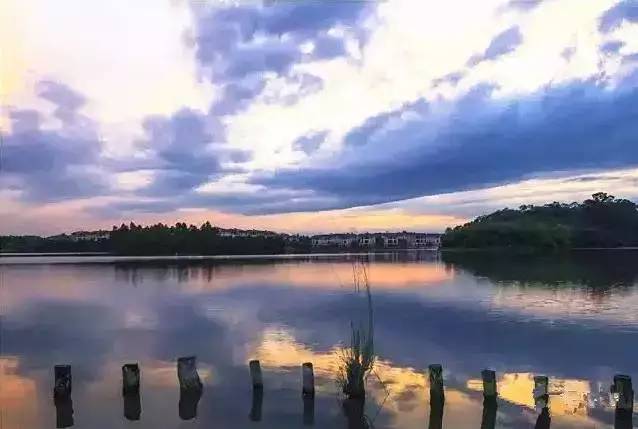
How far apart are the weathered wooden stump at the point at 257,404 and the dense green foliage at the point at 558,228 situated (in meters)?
106

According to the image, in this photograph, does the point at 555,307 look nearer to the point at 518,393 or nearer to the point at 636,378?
the point at 636,378

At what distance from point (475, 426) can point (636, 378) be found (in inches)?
278

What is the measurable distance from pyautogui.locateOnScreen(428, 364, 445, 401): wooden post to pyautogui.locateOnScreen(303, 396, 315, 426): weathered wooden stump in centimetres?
257

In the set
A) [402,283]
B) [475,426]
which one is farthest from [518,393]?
[402,283]

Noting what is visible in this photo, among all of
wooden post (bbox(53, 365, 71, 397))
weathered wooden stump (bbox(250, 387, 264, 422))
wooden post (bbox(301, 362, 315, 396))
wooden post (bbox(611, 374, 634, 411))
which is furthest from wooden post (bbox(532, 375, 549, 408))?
wooden post (bbox(53, 365, 71, 397))

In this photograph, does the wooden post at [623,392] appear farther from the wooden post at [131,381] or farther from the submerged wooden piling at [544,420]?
the wooden post at [131,381]

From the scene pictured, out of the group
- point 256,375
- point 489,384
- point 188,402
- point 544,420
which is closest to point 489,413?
point 489,384

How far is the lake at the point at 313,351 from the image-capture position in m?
13.1

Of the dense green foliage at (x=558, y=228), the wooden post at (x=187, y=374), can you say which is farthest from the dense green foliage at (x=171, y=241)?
the wooden post at (x=187, y=374)

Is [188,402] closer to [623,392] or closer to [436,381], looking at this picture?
[436,381]

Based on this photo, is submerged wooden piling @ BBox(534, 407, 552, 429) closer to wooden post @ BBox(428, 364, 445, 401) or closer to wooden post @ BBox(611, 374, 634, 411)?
wooden post @ BBox(611, 374, 634, 411)

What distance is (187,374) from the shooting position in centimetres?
1450

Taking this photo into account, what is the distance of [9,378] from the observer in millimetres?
17375

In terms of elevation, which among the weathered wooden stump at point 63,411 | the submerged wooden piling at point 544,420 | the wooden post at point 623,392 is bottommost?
the submerged wooden piling at point 544,420
